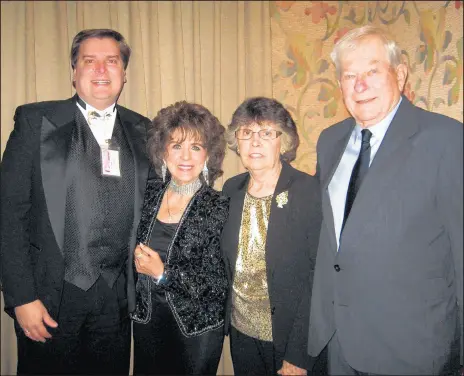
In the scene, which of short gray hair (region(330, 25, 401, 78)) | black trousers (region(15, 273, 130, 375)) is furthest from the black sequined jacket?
short gray hair (region(330, 25, 401, 78))

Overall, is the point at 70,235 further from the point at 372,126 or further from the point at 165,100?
the point at 372,126

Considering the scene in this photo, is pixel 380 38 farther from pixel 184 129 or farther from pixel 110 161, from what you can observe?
pixel 110 161

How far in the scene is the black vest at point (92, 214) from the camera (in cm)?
166

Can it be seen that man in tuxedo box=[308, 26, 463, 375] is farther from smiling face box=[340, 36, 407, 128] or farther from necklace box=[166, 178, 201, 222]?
necklace box=[166, 178, 201, 222]

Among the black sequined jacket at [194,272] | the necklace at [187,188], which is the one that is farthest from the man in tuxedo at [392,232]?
the necklace at [187,188]

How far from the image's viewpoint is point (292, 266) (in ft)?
5.31

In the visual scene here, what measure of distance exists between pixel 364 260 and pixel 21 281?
4.64ft

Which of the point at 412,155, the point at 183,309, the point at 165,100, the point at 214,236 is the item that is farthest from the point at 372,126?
the point at 165,100

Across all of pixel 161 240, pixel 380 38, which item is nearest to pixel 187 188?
pixel 161 240

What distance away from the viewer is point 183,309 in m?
1.71

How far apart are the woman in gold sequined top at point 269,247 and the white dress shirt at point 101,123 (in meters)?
0.60

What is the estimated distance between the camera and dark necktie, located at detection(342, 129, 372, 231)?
1.33 m

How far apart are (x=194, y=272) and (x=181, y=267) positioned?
0.07m

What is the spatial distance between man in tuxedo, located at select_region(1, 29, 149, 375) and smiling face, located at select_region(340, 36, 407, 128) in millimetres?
1042
